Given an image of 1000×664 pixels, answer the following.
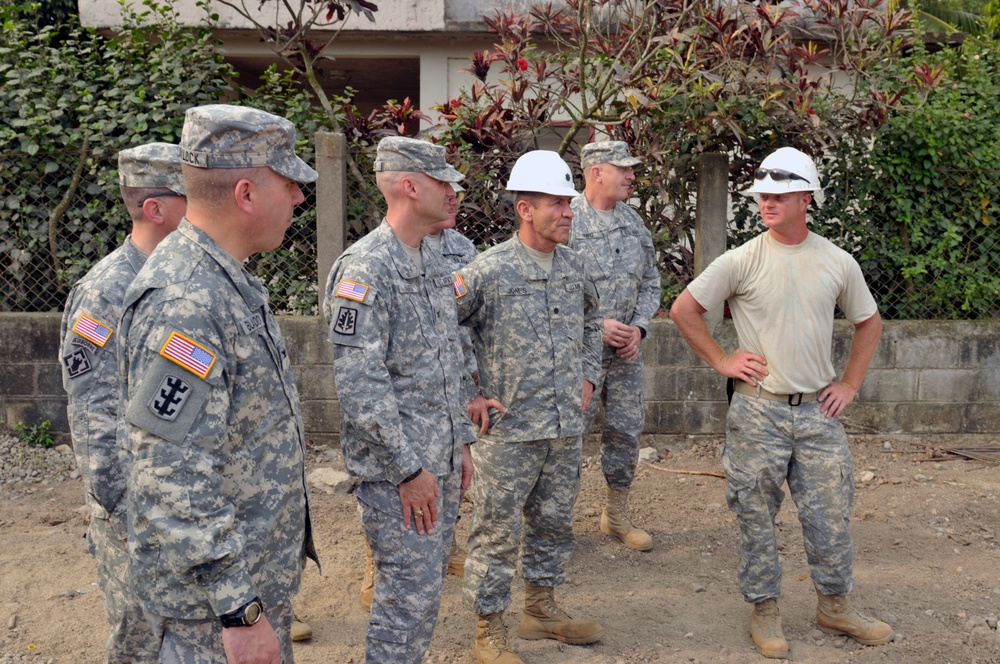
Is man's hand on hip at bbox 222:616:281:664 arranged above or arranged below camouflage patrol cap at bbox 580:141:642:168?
below

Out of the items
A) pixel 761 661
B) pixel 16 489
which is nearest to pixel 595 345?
pixel 761 661

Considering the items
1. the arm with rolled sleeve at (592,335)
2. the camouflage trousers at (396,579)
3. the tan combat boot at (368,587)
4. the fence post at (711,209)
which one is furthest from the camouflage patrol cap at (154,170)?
the fence post at (711,209)

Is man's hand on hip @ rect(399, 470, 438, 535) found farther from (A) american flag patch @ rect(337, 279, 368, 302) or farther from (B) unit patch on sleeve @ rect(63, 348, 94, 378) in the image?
(B) unit patch on sleeve @ rect(63, 348, 94, 378)

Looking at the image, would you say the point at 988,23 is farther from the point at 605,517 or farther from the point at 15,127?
the point at 15,127

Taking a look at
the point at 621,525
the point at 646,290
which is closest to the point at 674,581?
the point at 621,525

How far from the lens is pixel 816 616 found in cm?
430

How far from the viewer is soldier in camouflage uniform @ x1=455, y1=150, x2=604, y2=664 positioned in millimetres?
3893

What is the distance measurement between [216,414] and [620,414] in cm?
344

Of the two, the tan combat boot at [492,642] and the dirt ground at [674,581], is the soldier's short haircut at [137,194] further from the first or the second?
the tan combat boot at [492,642]

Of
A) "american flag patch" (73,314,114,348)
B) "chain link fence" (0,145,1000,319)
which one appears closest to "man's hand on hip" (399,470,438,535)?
"american flag patch" (73,314,114,348)

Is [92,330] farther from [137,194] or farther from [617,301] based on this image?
[617,301]

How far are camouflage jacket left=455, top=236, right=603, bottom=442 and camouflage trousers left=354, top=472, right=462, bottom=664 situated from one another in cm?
87

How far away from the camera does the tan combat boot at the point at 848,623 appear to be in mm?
4090

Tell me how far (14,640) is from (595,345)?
3.08 m
